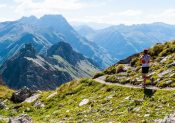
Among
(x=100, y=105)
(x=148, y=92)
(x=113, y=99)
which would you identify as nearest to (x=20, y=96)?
(x=100, y=105)

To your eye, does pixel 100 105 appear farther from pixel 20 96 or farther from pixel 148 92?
pixel 20 96

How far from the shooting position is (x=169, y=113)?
26.9 metres

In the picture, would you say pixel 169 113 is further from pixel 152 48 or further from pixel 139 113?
pixel 152 48

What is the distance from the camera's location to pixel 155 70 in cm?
4347

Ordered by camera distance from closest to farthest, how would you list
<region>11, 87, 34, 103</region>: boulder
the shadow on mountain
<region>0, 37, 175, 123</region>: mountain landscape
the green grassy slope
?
<region>0, 37, 175, 123</region>: mountain landscape
the shadow on mountain
the green grassy slope
<region>11, 87, 34, 103</region>: boulder

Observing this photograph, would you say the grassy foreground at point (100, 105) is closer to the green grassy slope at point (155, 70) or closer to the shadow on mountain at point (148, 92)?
the shadow on mountain at point (148, 92)

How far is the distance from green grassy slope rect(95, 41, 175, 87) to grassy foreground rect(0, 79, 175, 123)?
7.67 ft

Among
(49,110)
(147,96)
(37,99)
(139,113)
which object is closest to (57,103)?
(49,110)

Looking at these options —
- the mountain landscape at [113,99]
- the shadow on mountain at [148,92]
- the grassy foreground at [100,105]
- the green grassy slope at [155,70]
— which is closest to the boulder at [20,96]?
the mountain landscape at [113,99]

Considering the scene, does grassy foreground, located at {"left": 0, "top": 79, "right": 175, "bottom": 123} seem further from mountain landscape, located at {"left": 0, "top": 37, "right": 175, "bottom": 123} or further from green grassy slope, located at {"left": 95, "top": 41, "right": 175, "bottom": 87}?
green grassy slope, located at {"left": 95, "top": 41, "right": 175, "bottom": 87}

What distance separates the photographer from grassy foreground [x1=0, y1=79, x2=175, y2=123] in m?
29.0

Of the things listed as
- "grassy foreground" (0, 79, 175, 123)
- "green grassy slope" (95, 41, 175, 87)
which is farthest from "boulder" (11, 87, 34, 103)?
"green grassy slope" (95, 41, 175, 87)

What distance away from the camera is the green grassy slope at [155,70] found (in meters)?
39.1

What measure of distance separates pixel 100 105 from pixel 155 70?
402 inches
